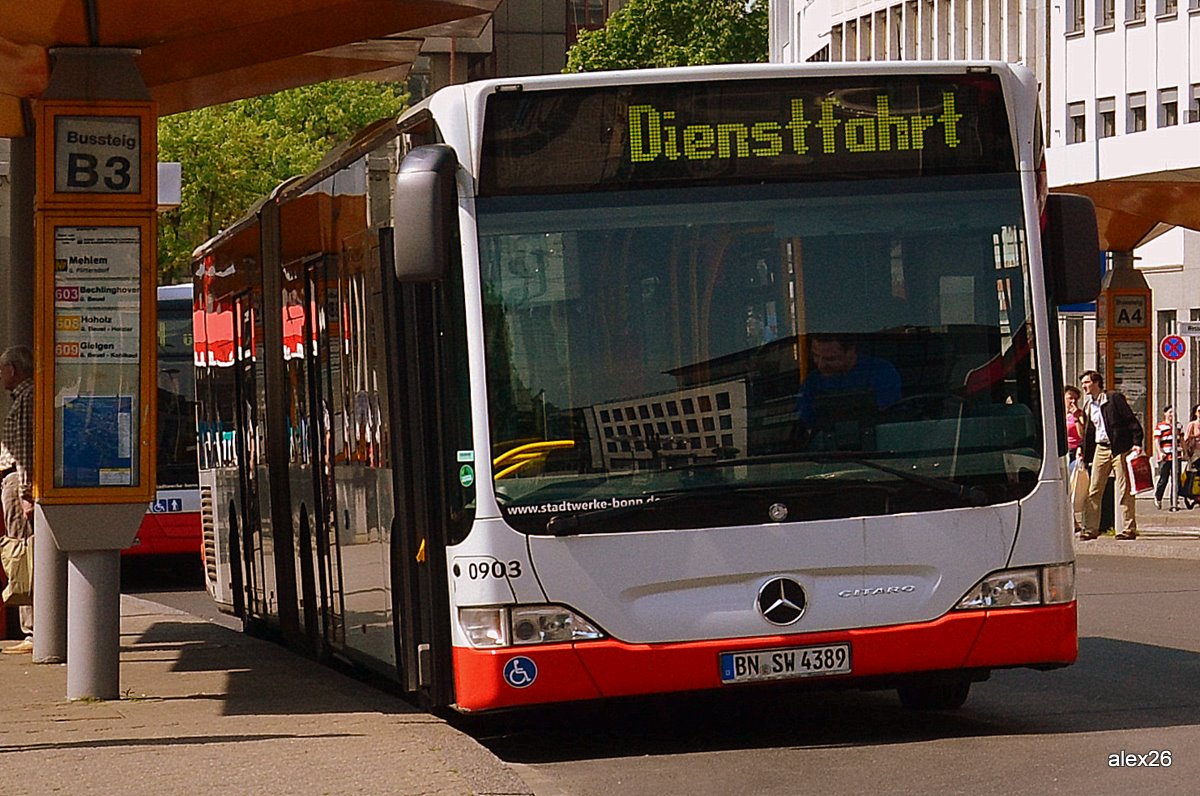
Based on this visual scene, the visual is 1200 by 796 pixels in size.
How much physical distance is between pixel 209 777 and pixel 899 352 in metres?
3.13

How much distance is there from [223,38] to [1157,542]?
52.5ft

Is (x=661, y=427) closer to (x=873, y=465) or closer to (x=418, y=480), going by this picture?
(x=873, y=465)

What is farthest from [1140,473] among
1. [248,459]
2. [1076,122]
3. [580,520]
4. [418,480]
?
[1076,122]

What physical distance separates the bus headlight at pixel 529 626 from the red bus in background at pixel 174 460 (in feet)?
51.7

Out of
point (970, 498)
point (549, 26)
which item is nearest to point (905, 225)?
point (970, 498)

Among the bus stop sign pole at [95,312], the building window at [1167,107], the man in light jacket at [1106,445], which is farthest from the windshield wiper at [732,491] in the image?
the building window at [1167,107]

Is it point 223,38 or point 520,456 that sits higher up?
point 223,38

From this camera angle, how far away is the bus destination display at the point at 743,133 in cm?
973

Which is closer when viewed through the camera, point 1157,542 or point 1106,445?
point 1157,542

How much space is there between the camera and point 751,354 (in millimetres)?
9711

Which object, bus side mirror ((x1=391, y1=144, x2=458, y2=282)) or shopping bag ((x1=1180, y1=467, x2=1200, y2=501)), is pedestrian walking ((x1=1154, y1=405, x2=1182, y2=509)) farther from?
bus side mirror ((x1=391, y1=144, x2=458, y2=282))

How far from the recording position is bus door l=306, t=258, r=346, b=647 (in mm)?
12297

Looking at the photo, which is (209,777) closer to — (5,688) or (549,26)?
(5,688)

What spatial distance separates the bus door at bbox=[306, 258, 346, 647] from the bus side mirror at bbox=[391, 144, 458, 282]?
2.55 metres
